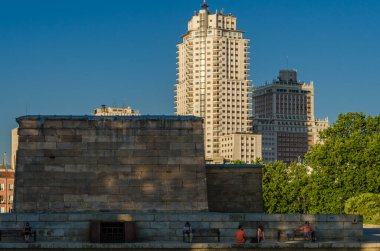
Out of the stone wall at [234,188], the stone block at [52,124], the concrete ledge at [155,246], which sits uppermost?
the stone block at [52,124]

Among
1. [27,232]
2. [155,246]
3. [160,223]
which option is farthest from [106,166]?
[155,246]

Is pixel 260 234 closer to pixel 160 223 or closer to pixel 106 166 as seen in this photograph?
pixel 160 223

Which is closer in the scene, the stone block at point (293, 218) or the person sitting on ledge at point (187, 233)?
the person sitting on ledge at point (187, 233)

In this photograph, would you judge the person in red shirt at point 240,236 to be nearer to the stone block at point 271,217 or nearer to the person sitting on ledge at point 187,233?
the stone block at point 271,217

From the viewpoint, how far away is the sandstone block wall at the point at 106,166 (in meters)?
40.1

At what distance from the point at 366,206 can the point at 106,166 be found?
34.9m

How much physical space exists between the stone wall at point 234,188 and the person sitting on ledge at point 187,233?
30.2 ft

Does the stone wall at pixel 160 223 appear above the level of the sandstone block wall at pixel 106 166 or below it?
below

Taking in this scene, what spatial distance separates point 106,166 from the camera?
40.4m

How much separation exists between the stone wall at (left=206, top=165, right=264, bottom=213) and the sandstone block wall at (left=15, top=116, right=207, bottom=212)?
16.7ft

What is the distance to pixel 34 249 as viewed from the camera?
3494 cm

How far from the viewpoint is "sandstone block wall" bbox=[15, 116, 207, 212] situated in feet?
132

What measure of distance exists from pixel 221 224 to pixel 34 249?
8.55m

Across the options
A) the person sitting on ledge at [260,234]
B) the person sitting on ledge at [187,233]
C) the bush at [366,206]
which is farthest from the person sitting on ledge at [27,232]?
the bush at [366,206]
